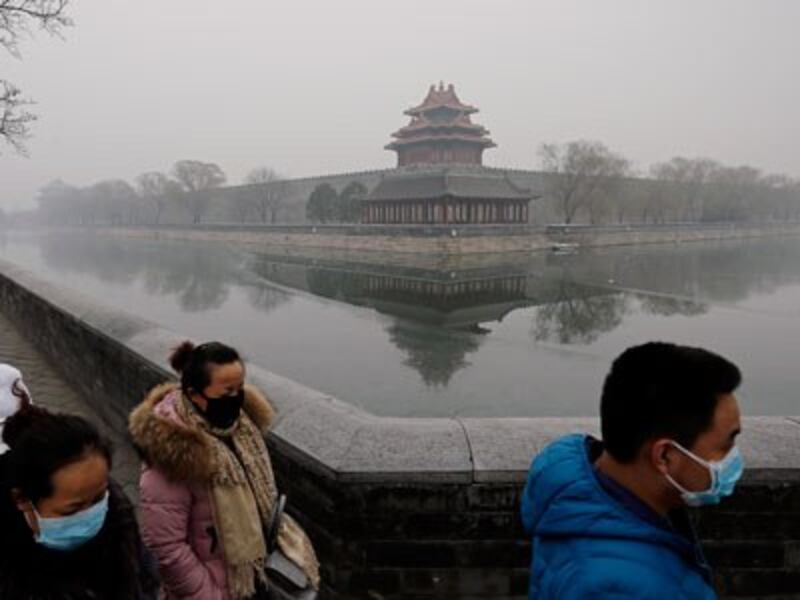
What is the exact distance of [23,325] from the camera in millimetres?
7969

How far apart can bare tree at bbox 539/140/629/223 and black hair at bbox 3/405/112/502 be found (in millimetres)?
52642

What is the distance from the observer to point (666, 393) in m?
1.10

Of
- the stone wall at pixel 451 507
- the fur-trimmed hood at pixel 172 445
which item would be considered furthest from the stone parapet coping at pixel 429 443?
the fur-trimmed hood at pixel 172 445

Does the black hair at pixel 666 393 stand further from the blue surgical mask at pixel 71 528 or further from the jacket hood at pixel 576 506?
the blue surgical mask at pixel 71 528

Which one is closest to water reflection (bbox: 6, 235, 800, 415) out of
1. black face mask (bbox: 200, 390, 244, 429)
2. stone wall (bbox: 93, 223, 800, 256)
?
stone wall (bbox: 93, 223, 800, 256)

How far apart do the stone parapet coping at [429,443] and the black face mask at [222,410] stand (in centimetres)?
56

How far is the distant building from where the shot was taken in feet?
134

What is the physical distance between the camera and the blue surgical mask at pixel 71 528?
1.30 meters

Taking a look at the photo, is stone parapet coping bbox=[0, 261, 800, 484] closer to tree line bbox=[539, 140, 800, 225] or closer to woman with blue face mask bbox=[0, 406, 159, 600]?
woman with blue face mask bbox=[0, 406, 159, 600]

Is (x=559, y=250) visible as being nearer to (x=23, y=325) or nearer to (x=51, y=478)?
(x=23, y=325)

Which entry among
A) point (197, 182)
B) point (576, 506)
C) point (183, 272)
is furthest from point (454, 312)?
point (197, 182)

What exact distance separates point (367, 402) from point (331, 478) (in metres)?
7.48

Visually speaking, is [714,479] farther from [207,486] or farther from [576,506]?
[207,486]

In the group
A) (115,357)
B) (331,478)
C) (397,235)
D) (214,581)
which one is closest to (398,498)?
(331,478)
